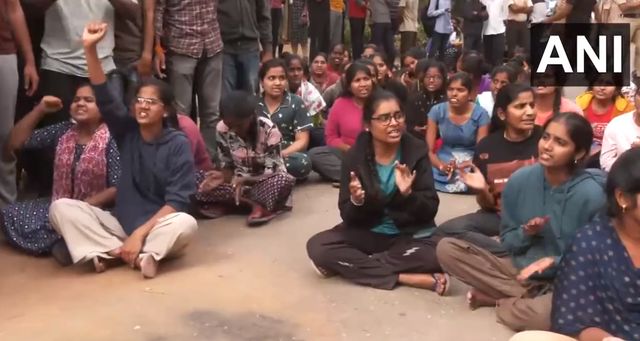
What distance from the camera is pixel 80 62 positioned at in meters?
4.49

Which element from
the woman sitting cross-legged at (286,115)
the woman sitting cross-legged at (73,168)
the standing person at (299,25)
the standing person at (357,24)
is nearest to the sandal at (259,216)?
the woman sitting cross-legged at (286,115)

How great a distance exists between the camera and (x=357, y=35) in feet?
31.2

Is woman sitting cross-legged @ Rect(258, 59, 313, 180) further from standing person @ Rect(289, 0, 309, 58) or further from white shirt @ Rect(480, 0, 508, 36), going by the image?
white shirt @ Rect(480, 0, 508, 36)

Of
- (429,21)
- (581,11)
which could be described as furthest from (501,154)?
(429,21)

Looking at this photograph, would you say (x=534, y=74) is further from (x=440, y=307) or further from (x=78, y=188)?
(x=78, y=188)

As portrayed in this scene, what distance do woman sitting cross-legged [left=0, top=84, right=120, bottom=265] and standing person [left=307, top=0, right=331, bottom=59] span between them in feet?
16.5

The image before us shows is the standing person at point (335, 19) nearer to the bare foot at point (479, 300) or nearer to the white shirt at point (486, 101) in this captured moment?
the white shirt at point (486, 101)

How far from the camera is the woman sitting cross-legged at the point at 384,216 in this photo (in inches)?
139

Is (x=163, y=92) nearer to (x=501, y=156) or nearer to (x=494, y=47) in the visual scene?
(x=501, y=156)

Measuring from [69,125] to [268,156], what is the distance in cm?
113

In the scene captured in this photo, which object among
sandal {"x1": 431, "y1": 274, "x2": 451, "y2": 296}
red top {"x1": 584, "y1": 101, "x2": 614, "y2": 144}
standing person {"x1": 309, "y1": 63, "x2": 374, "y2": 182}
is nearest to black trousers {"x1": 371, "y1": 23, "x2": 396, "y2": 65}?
standing person {"x1": 309, "y1": 63, "x2": 374, "y2": 182}

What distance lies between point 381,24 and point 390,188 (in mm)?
6198

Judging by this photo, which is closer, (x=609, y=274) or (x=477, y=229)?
(x=609, y=274)

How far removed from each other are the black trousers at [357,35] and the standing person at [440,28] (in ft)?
3.01
